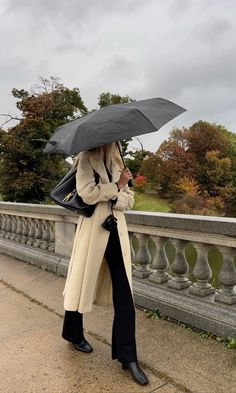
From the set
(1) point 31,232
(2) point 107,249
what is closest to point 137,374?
(2) point 107,249

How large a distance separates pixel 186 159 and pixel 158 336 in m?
45.0

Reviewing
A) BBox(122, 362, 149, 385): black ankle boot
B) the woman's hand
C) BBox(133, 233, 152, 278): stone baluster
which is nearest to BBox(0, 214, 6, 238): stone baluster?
BBox(133, 233, 152, 278): stone baluster

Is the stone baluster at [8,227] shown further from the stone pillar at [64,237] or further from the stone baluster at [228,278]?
the stone baluster at [228,278]

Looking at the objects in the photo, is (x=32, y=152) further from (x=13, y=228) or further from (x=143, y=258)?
(x=143, y=258)

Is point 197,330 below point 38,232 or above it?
below

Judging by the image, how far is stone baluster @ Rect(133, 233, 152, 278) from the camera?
466cm

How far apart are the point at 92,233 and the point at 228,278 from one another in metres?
1.37

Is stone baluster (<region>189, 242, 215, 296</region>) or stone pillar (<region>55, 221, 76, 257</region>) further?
stone pillar (<region>55, 221, 76, 257</region>)

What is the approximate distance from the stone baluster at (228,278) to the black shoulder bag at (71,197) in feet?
4.31

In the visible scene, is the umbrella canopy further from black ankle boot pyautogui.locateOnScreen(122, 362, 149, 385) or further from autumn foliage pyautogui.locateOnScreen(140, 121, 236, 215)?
autumn foliage pyautogui.locateOnScreen(140, 121, 236, 215)

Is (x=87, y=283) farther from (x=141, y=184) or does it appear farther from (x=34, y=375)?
(x=141, y=184)

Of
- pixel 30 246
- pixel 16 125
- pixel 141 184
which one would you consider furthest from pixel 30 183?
pixel 141 184

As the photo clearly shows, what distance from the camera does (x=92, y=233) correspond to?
3.20 meters

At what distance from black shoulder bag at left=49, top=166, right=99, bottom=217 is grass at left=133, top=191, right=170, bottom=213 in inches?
1526
